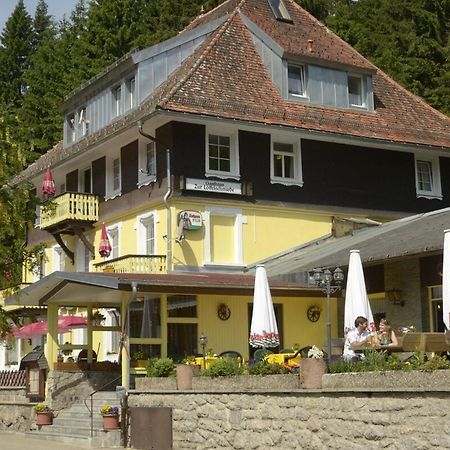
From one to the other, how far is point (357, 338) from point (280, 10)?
1981 centimetres

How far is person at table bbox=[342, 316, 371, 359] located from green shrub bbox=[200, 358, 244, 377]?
6.62 ft

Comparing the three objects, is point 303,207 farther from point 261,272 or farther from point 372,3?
point 372,3

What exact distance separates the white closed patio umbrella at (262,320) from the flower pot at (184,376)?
1997 mm

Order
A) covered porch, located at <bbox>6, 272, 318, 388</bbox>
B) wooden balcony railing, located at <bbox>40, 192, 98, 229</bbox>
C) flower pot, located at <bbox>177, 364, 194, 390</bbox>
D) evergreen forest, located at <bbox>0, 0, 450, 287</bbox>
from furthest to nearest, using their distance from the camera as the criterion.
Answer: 1. evergreen forest, located at <bbox>0, 0, 450, 287</bbox>
2. wooden balcony railing, located at <bbox>40, 192, 98, 229</bbox>
3. covered porch, located at <bbox>6, 272, 318, 388</bbox>
4. flower pot, located at <bbox>177, 364, 194, 390</bbox>

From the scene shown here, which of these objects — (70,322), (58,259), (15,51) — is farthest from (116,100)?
(15,51)

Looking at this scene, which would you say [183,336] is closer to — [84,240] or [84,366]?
[84,366]

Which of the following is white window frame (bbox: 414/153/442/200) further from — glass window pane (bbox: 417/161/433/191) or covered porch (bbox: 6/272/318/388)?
covered porch (bbox: 6/272/318/388)

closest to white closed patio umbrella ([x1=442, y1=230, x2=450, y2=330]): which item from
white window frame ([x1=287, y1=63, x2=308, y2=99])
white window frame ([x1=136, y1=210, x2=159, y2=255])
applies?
white window frame ([x1=136, y1=210, x2=159, y2=255])

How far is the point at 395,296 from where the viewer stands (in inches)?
931

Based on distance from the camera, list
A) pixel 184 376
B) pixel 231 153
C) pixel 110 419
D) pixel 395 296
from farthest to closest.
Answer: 1. pixel 231 153
2. pixel 395 296
3. pixel 110 419
4. pixel 184 376

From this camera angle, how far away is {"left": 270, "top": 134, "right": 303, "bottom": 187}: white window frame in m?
30.2

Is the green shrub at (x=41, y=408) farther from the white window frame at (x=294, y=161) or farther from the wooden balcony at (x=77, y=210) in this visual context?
the white window frame at (x=294, y=161)

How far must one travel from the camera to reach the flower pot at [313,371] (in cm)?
1584

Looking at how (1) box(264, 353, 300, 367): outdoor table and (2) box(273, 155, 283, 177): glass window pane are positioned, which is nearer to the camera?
(1) box(264, 353, 300, 367): outdoor table
